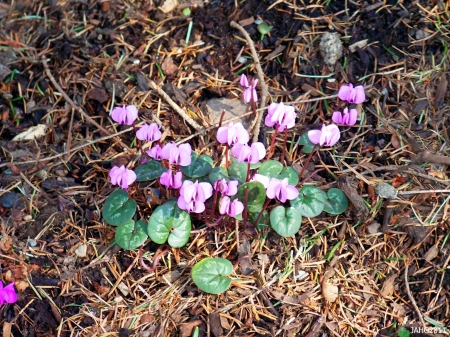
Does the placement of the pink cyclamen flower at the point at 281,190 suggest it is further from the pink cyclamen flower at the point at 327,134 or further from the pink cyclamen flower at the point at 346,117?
the pink cyclamen flower at the point at 346,117

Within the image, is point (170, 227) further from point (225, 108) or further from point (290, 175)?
point (225, 108)

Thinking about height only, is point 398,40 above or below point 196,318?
above

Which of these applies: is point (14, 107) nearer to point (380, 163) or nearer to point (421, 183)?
point (380, 163)

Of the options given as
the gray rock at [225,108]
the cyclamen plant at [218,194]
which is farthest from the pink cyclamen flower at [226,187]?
the gray rock at [225,108]

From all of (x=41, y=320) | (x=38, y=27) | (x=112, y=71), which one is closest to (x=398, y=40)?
(x=112, y=71)

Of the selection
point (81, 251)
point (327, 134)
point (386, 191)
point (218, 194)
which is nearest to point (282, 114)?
point (327, 134)

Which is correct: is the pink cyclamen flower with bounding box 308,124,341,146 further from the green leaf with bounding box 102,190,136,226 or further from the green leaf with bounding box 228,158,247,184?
the green leaf with bounding box 102,190,136,226

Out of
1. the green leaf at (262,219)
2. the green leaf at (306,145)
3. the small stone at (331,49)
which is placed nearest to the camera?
the green leaf at (262,219)
